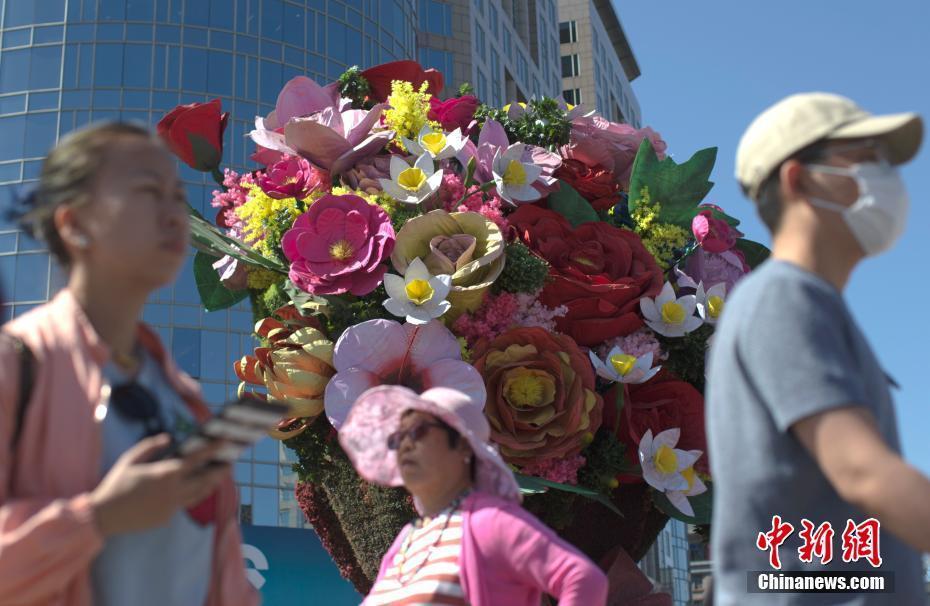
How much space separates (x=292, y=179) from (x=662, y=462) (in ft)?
5.33

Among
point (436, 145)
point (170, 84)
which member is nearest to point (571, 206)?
point (436, 145)

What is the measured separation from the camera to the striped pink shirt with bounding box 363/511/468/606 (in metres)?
2.73

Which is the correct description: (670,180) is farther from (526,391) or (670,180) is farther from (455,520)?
(455,520)

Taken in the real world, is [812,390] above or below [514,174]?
below

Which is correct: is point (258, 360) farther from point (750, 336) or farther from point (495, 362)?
point (750, 336)

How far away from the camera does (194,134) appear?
14.5 ft

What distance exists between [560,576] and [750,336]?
0.93 m

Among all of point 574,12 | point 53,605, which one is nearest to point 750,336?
point 53,605

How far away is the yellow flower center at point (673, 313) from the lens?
4.02 m

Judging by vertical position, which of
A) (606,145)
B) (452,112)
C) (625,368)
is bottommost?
(625,368)

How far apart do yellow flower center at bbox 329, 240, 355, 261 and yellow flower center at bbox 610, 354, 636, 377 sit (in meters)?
0.92

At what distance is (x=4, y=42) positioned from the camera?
85.3 feet

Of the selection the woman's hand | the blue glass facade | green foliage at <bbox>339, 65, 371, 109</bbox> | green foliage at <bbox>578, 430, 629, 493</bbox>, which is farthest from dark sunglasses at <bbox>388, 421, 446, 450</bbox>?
the blue glass facade

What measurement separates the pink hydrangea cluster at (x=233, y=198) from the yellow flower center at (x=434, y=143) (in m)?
0.67
